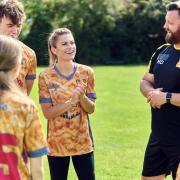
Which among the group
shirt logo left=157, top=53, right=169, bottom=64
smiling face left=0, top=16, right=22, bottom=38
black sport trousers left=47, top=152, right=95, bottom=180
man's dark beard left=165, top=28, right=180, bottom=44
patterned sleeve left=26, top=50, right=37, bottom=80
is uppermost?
smiling face left=0, top=16, right=22, bottom=38

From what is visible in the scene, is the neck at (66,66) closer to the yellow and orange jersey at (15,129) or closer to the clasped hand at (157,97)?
the clasped hand at (157,97)

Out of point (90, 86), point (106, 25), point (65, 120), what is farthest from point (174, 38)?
point (106, 25)

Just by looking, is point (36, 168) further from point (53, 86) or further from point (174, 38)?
point (174, 38)

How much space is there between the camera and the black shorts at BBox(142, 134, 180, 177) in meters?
4.93

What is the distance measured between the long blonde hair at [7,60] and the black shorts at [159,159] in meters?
2.14

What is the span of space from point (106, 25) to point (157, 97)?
35.8 metres

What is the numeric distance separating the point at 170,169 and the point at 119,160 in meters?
3.04

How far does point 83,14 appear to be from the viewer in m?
39.4

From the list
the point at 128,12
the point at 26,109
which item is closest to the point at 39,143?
the point at 26,109

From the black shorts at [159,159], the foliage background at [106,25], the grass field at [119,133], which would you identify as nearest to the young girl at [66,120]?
the black shorts at [159,159]

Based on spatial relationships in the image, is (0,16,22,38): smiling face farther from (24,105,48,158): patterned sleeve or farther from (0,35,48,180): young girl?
(24,105,48,158): patterned sleeve

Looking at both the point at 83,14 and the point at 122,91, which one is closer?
the point at 122,91

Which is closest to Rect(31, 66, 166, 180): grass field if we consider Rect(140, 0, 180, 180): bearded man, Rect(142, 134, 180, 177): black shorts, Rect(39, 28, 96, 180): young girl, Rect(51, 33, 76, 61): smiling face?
Rect(142, 134, 180, 177): black shorts

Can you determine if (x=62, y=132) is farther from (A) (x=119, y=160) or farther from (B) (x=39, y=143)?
(A) (x=119, y=160)
